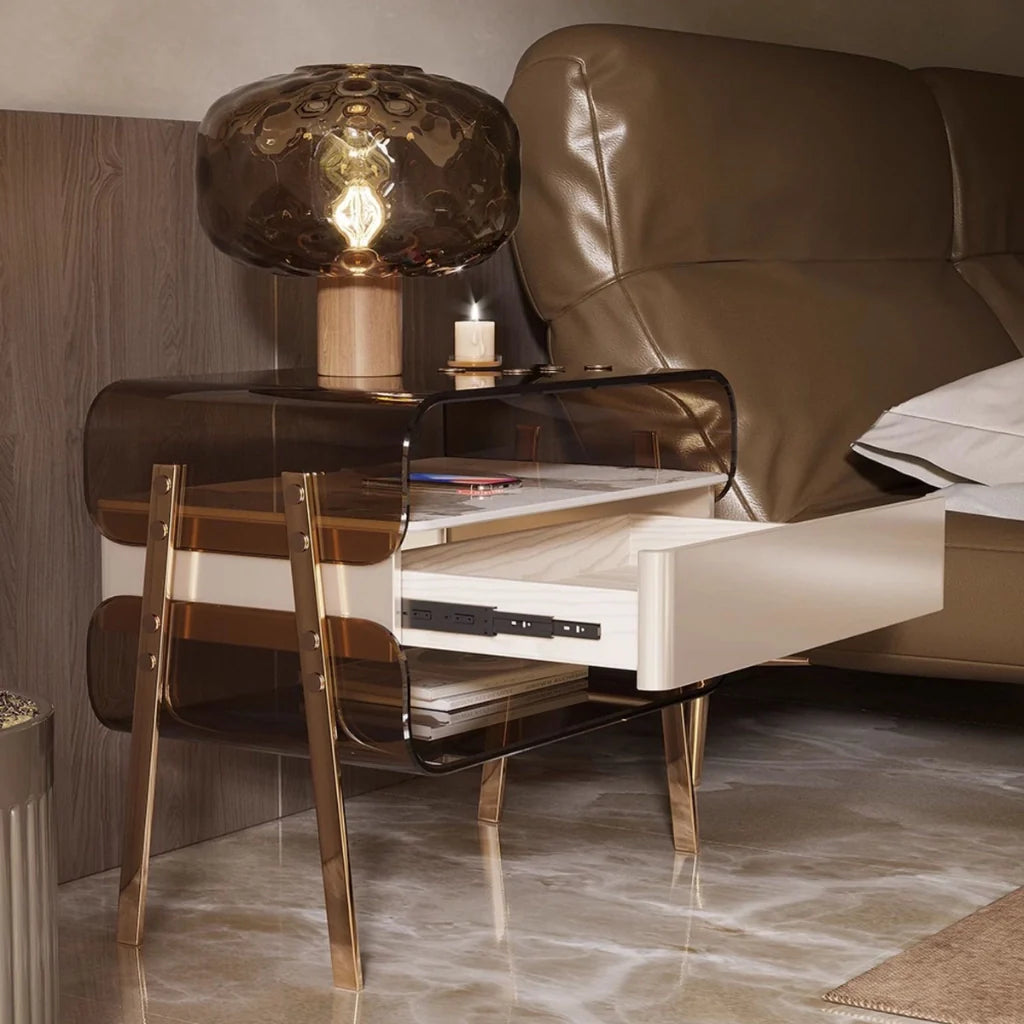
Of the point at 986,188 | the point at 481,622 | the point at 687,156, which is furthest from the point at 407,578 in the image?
the point at 986,188

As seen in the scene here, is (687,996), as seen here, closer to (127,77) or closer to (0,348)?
(0,348)

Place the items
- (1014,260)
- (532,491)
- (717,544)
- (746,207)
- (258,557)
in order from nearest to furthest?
(717,544) → (258,557) → (532,491) → (746,207) → (1014,260)

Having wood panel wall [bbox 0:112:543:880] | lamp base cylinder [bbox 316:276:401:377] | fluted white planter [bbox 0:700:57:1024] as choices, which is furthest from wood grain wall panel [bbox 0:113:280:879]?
fluted white planter [bbox 0:700:57:1024]

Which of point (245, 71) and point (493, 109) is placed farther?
point (245, 71)

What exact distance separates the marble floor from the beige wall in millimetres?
821

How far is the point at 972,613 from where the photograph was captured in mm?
2002

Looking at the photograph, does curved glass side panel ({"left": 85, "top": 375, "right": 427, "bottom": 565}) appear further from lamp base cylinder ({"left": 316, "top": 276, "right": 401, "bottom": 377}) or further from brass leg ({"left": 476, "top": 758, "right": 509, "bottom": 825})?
brass leg ({"left": 476, "top": 758, "right": 509, "bottom": 825})

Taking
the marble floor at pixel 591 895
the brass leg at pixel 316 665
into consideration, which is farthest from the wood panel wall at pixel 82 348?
the brass leg at pixel 316 665

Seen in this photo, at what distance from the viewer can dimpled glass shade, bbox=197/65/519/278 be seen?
5.51 ft

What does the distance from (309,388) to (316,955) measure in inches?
20.4

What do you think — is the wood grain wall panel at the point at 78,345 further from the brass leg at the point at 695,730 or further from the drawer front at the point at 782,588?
the drawer front at the point at 782,588

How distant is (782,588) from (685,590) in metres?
0.17

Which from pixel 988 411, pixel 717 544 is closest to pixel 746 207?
pixel 988 411

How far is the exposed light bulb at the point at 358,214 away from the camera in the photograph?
66.7 inches
